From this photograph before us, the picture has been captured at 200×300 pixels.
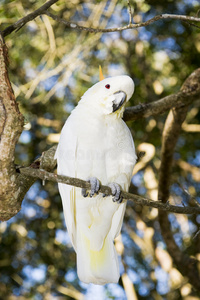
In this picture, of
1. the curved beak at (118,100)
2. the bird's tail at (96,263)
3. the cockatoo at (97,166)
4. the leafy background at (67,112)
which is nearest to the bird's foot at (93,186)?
the cockatoo at (97,166)

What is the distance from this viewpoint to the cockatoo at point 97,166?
7.25 ft

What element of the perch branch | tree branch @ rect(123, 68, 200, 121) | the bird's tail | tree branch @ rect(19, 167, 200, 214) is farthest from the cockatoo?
the perch branch

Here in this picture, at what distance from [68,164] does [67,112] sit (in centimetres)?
235

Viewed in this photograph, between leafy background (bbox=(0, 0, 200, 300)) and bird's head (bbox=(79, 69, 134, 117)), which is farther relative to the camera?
leafy background (bbox=(0, 0, 200, 300))

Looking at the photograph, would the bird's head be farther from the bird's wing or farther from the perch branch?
the perch branch

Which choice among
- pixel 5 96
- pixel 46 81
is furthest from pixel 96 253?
pixel 46 81

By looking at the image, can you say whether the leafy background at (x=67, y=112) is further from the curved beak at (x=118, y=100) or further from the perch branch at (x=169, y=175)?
the curved beak at (x=118, y=100)

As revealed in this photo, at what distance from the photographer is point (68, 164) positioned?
2.23m

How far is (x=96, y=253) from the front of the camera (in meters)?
2.39

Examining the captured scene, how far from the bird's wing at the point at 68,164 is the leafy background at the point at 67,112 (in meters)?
1.75

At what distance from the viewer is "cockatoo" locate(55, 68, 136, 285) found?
221 centimetres

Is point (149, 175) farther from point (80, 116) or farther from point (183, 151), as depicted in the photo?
point (80, 116)

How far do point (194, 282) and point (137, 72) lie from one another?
94.4 inches

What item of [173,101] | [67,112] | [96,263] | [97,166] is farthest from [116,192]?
[67,112]
